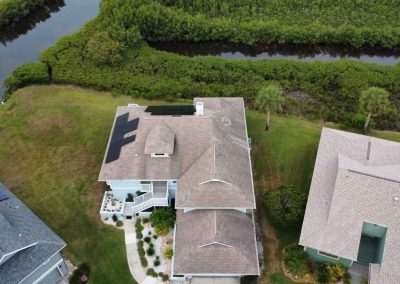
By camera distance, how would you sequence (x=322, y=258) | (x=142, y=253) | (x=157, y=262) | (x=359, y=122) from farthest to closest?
(x=359, y=122) → (x=142, y=253) → (x=157, y=262) → (x=322, y=258)

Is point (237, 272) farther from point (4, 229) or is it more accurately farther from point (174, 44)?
point (174, 44)

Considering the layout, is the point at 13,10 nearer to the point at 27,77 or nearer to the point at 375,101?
the point at 27,77

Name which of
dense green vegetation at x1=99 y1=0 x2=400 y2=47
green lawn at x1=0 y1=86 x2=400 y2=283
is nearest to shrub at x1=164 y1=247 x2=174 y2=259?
green lawn at x1=0 y1=86 x2=400 y2=283

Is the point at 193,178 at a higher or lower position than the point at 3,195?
lower

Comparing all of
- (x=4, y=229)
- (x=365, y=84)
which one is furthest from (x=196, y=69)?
(x=4, y=229)

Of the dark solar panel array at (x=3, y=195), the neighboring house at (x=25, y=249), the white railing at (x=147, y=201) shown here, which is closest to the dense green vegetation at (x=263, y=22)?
the white railing at (x=147, y=201)

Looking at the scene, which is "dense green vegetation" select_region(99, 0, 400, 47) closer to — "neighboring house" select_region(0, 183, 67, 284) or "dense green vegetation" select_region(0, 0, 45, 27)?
"dense green vegetation" select_region(0, 0, 45, 27)

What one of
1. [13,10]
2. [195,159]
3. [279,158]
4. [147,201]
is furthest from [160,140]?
[13,10]
